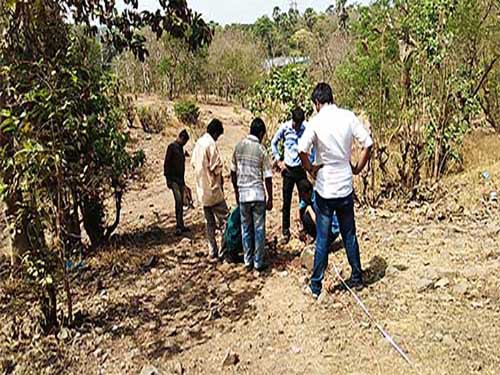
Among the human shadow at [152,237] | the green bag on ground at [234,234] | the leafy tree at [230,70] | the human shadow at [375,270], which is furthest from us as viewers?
the leafy tree at [230,70]

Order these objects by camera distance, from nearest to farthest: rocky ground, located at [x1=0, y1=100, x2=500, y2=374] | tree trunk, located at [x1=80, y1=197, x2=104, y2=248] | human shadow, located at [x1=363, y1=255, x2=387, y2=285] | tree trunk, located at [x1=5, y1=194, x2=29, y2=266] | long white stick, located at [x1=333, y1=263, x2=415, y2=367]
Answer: long white stick, located at [x1=333, y1=263, x2=415, y2=367]
rocky ground, located at [x1=0, y1=100, x2=500, y2=374]
tree trunk, located at [x1=5, y1=194, x2=29, y2=266]
human shadow, located at [x1=363, y1=255, x2=387, y2=285]
tree trunk, located at [x1=80, y1=197, x2=104, y2=248]

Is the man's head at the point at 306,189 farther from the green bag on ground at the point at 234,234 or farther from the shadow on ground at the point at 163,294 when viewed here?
the shadow on ground at the point at 163,294

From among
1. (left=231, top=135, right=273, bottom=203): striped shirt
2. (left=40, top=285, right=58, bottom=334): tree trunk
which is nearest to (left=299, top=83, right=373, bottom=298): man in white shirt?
(left=231, top=135, right=273, bottom=203): striped shirt

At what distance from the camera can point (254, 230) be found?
564 cm

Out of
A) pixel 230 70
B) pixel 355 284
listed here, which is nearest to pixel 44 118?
pixel 355 284

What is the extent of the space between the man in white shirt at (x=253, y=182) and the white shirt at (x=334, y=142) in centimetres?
106

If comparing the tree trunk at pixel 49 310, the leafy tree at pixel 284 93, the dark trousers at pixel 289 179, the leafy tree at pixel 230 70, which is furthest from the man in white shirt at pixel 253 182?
the leafy tree at pixel 230 70

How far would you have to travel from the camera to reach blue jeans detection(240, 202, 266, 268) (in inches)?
218

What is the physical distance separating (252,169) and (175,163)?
2.37 metres

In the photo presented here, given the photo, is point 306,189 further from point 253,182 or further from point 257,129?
point 257,129

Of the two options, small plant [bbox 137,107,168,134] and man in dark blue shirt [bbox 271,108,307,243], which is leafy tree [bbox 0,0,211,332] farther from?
small plant [bbox 137,107,168,134]

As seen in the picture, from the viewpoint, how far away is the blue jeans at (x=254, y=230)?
5.54 meters

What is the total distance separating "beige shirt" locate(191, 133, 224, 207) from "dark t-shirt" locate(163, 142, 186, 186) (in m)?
1.62

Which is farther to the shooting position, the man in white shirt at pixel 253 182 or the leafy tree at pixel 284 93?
the leafy tree at pixel 284 93
